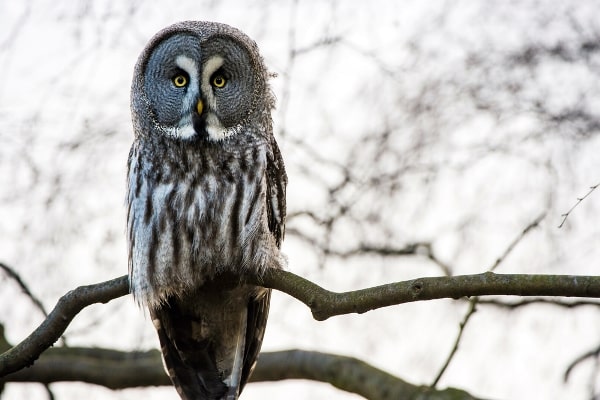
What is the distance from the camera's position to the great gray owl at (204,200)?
145 inches

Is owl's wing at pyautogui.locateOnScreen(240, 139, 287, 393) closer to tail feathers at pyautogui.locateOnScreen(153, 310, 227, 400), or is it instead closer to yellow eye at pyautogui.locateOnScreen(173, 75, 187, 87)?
tail feathers at pyautogui.locateOnScreen(153, 310, 227, 400)

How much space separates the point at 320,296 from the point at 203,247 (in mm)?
826

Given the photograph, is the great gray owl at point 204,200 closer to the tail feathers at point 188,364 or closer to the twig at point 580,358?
the tail feathers at point 188,364

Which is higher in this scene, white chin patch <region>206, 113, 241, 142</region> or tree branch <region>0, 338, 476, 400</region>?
white chin patch <region>206, 113, 241, 142</region>

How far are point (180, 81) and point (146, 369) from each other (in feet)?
4.68

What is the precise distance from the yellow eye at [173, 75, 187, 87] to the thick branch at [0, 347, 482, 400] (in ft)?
4.47

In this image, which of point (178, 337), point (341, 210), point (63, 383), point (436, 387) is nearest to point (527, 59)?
point (341, 210)

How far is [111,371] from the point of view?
4.50 metres

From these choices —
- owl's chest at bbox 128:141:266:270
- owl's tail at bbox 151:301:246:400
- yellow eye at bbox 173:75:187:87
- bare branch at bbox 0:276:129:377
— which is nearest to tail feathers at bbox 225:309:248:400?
owl's tail at bbox 151:301:246:400

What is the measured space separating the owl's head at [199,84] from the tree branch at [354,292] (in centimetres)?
73

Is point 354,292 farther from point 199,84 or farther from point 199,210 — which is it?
point 199,84

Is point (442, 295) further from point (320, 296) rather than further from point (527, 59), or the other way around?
point (527, 59)

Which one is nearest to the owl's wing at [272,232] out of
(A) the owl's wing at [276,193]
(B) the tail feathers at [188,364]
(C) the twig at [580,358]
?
(A) the owl's wing at [276,193]

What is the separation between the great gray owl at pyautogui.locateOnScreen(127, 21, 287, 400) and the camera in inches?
145
